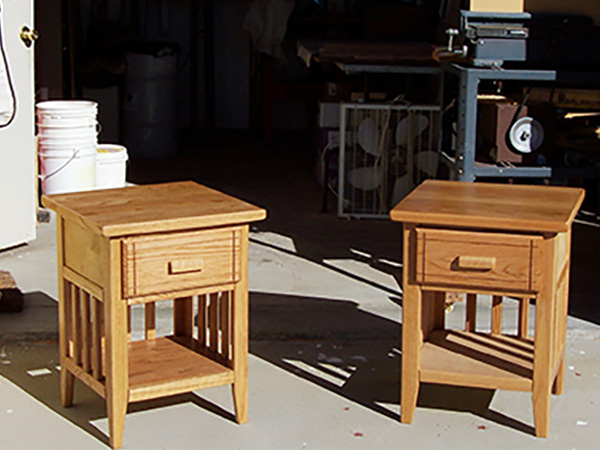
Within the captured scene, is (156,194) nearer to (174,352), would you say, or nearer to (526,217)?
(174,352)

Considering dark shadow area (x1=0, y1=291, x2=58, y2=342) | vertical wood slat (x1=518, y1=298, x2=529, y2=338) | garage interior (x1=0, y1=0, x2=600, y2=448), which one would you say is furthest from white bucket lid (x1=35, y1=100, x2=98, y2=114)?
vertical wood slat (x1=518, y1=298, x2=529, y2=338)

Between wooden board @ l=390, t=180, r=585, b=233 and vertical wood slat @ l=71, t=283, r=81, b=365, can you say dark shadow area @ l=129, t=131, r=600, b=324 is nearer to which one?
wooden board @ l=390, t=180, r=585, b=233

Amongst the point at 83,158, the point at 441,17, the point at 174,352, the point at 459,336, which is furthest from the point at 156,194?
the point at 441,17

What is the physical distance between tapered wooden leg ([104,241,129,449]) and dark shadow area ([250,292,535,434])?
868 mm

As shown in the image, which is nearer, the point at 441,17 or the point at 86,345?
the point at 86,345

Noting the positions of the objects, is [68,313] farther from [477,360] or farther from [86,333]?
[477,360]

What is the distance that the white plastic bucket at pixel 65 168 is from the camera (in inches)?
244

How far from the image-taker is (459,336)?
12.3 ft

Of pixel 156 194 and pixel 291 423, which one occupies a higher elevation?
pixel 156 194

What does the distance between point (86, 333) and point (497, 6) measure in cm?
235

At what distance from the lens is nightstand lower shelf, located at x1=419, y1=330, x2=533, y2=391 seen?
3.32 meters

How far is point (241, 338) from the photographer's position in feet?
11.0

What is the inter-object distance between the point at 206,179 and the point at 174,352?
13.7 ft

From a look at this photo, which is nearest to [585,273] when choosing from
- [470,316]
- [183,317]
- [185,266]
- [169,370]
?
Result: [470,316]
